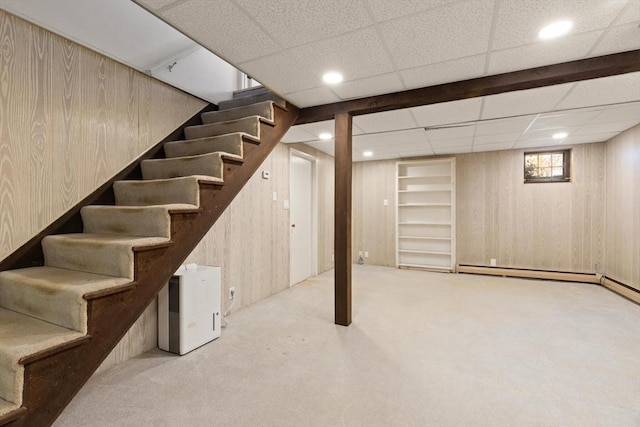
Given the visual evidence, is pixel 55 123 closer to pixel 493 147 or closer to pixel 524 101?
pixel 524 101

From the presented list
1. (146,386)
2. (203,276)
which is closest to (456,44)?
(203,276)

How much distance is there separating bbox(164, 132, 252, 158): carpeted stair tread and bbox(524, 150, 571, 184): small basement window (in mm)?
5173

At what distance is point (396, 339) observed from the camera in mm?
2814

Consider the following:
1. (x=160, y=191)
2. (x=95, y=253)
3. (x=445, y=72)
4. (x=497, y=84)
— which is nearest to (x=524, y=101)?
(x=497, y=84)

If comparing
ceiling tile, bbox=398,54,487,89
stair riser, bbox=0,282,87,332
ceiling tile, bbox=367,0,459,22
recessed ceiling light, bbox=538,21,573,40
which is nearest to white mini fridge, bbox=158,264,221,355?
stair riser, bbox=0,282,87,332

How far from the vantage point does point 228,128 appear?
2857 mm

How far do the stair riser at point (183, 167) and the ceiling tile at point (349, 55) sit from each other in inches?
40.1

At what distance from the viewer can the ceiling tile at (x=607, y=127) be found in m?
3.93

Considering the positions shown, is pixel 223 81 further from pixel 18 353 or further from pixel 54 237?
pixel 18 353

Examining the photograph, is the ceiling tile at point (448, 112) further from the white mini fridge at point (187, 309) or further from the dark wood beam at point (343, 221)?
the white mini fridge at point (187, 309)

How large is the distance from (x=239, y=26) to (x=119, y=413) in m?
2.48

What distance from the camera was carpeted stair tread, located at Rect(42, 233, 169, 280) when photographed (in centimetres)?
160

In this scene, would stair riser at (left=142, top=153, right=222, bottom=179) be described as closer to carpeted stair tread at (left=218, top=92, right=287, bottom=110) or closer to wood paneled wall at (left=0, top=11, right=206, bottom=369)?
wood paneled wall at (left=0, top=11, right=206, bottom=369)

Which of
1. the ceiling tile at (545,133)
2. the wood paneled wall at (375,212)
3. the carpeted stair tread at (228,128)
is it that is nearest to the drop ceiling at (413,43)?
the carpeted stair tread at (228,128)
